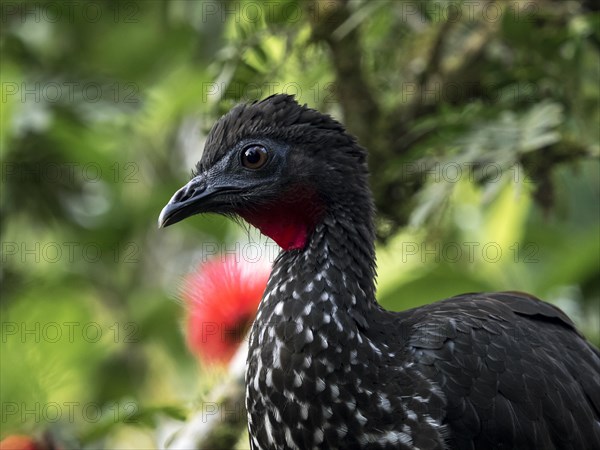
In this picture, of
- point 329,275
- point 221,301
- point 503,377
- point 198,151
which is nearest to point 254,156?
point 329,275

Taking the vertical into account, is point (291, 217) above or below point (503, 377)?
above

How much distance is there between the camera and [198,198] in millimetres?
3084

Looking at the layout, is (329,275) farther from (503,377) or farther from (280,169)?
(503,377)

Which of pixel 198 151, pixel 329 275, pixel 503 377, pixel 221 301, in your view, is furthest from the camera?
pixel 198 151

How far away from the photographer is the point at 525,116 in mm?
3967

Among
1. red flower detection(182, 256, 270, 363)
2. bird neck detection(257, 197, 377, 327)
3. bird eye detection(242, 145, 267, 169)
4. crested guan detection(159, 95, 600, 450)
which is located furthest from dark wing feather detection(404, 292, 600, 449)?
red flower detection(182, 256, 270, 363)

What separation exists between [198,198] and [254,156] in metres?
0.22

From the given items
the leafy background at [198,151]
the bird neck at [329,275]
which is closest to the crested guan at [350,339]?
the bird neck at [329,275]

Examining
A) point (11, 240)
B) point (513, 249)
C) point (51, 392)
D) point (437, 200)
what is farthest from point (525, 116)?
point (11, 240)

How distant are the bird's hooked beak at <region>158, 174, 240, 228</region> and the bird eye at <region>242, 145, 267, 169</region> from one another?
85 millimetres

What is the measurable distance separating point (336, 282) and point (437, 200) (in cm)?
95

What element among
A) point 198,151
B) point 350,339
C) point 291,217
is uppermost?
point 198,151

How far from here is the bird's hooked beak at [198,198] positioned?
3.03 m

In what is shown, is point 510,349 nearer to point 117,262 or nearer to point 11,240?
point 117,262
